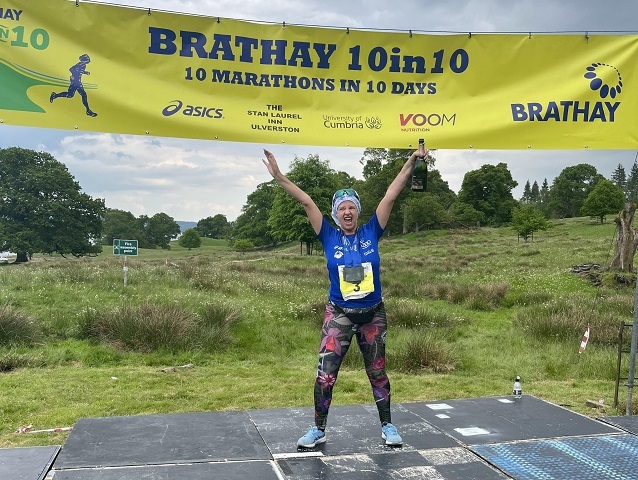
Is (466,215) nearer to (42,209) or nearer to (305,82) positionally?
(42,209)

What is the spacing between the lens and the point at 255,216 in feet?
190

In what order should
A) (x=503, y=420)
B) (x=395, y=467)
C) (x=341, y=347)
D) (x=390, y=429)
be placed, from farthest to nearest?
(x=503, y=420), (x=390, y=429), (x=341, y=347), (x=395, y=467)

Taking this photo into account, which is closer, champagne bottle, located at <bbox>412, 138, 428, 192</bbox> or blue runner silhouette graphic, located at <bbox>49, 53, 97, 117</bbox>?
champagne bottle, located at <bbox>412, 138, 428, 192</bbox>

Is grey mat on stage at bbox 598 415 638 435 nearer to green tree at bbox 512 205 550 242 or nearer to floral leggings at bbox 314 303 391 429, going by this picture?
floral leggings at bbox 314 303 391 429

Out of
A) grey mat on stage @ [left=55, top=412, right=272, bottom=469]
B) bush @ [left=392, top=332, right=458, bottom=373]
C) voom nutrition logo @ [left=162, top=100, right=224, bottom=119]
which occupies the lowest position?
bush @ [left=392, top=332, right=458, bottom=373]

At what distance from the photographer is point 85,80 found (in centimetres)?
479

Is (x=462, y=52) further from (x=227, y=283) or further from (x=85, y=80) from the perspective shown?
(x=227, y=283)

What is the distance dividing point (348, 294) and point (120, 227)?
3296 cm

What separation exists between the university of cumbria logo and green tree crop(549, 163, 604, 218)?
79.0m

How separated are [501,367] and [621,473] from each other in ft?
16.7

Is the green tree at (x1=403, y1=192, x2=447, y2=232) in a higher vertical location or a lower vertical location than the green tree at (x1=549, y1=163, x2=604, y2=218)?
lower

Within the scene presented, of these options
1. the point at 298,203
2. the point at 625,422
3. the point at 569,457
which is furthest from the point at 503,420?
the point at 298,203

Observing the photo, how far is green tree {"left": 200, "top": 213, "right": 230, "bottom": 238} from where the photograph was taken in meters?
55.1

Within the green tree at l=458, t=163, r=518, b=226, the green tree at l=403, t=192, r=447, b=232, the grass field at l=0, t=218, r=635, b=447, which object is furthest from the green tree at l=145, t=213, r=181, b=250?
the green tree at l=458, t=163, r=518, b=226
